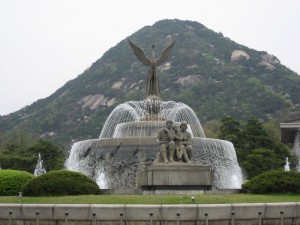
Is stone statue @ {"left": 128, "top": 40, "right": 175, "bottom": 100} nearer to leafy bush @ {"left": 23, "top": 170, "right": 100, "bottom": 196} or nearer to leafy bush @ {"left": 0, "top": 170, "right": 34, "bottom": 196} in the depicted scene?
leafy bush @ {"left": 0, "top": 170, "right": 34, "bottom": 196}

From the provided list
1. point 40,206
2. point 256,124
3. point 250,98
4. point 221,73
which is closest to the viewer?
point 40,206

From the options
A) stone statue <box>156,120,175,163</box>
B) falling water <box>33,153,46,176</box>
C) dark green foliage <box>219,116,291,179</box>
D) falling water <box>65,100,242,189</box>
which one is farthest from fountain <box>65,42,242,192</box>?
falling water <box>33,153,46,176</box>

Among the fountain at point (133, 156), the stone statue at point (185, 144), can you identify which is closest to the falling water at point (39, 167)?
the fountain at point (133, 156)

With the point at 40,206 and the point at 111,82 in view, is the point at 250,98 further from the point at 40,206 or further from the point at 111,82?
the point at 40,206

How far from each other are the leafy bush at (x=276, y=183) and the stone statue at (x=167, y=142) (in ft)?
9.77

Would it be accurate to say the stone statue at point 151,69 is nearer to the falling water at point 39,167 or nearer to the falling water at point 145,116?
the falling water at point 145,116

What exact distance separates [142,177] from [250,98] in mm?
80475

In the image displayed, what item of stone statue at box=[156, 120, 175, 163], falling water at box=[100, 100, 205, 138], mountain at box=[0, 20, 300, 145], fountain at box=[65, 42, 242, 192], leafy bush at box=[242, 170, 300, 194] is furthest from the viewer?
mountain at box=[0, 20, 300, 145]

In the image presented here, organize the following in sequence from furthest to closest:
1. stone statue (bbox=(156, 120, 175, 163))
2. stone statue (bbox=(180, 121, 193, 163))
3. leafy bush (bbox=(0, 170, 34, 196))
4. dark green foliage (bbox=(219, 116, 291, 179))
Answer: dark green foliage (bbox=(219, 116, 291, 179)) < leafy bush (bbox=(0, 170, 34, 196)) < stone statue (bbox=(180, 121, 193, 163)) < stone statue (bbox=(156, 120, 175, 163))

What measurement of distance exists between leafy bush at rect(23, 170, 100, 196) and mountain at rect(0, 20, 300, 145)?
70.1 meters

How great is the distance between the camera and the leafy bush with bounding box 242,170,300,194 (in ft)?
58.4

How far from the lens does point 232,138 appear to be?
5884cm


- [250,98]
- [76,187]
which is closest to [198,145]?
[76,187]

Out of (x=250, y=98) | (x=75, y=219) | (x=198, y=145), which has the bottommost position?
(x=75, y=219)
